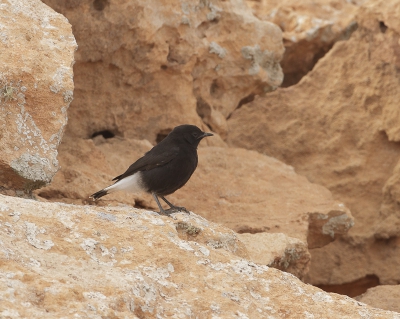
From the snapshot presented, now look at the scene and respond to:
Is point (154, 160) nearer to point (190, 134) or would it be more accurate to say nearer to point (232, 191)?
point (190, 134)

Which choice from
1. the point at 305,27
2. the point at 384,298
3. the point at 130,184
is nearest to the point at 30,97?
the point at 130,184

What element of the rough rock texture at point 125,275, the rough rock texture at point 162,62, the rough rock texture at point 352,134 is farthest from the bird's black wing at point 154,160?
the rough rock texture at point 352,134

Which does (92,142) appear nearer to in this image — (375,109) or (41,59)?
(41,59)

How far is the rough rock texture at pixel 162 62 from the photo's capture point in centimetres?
762

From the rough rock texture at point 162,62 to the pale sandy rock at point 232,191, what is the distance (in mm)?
391

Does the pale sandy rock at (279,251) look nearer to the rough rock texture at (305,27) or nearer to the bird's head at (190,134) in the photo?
the bird's head at (190,134)

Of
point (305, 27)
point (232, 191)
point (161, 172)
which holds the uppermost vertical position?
point (305, 27)

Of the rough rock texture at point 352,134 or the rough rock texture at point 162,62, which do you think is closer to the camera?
the rough rock texture at point 162,62

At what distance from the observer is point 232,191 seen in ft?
25.7

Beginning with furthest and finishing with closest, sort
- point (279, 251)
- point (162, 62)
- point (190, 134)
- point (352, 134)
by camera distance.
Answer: point (352, 134) → point (162, 62) → point (190, 134) → point (279, 251)

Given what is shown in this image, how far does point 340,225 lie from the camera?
7.47 metres

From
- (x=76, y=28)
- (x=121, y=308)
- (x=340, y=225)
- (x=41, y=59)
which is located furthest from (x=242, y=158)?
(x=121, y=308)

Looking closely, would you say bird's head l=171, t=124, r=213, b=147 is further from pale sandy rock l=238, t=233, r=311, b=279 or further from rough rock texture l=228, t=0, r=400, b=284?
rough rock texture l=228, t=0, r=400, b=284

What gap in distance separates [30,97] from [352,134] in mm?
4731
